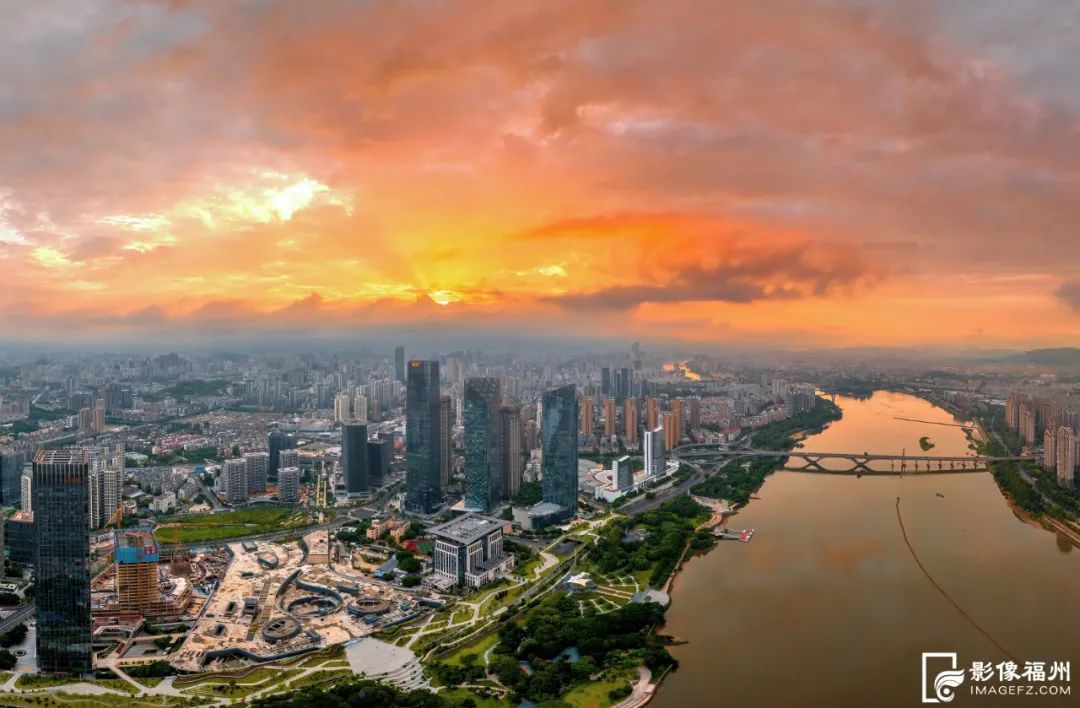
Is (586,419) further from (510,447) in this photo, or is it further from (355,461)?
(355,461)

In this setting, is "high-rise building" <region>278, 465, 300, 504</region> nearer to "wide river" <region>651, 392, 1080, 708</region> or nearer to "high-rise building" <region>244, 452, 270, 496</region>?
"high-rise building" <region>244, 452, 270, 496</region>

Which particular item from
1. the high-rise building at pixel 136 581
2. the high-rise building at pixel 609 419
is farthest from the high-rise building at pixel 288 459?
the high-rise building at pixel 609 419

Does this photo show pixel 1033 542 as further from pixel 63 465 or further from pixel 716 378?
pixel 716 378

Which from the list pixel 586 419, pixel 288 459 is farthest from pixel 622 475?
pixel 288 459

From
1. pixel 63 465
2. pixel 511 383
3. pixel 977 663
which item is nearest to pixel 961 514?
pixel 977 663

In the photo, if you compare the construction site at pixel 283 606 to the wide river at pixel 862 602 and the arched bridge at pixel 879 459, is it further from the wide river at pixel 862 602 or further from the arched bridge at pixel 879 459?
the arched bridge at pixel 879 459
